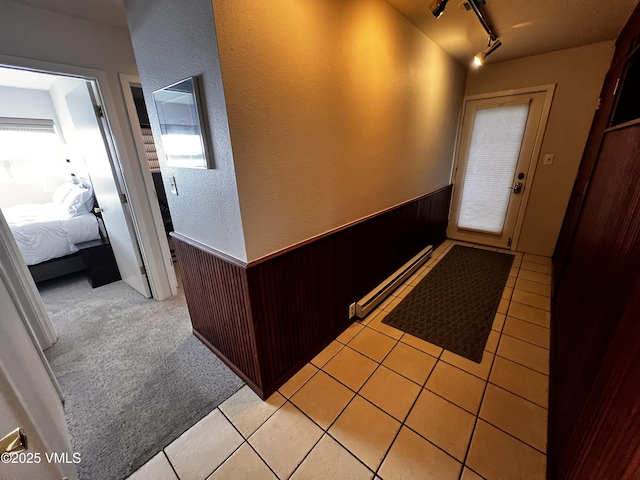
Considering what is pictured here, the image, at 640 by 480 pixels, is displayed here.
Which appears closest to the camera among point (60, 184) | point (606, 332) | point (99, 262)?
point (606, 332)

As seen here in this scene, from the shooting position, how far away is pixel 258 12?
3.66 feet

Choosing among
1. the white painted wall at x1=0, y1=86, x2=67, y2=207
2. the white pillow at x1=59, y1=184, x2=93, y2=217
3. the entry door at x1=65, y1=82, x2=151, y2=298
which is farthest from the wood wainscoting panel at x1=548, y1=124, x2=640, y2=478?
the white painted wall at x1=0, y1=86, x2=67, y2=207

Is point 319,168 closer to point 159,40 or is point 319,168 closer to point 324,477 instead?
point 159,40

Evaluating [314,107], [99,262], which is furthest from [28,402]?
[99,262]

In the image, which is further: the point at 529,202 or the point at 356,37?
the point at 529,202

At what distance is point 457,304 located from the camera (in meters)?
2.38

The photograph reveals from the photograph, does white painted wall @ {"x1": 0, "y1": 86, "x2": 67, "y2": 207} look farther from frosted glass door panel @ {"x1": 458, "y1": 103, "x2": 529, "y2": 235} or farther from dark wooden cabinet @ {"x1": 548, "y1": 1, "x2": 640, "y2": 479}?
dark wooden cabinet @ {"x1": 548, "y1": 1, "x2": 640, "y2": 479}

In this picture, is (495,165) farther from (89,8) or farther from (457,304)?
(89,8)

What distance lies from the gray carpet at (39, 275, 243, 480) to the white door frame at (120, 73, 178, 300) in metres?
0.21

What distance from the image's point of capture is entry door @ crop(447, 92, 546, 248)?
311 centimetres

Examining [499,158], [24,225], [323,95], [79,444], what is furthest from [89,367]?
[499,158]

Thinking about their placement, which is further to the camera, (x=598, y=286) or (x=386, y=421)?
(x=386, y=421)

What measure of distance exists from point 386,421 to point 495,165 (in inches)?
134

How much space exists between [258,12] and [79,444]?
7.48 feet
